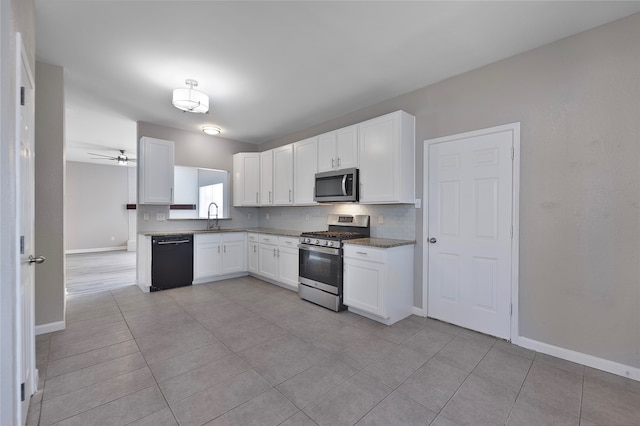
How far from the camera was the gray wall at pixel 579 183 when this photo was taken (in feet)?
6.82

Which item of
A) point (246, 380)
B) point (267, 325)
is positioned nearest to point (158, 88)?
point (267, 325)

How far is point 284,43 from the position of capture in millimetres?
2482

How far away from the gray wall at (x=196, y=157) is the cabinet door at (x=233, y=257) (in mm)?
756

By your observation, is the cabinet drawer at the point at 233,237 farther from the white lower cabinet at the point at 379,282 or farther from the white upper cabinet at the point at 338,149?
the white lower cabinet at the point at 379,282

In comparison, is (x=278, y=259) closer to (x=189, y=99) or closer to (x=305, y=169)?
(x=305, y=169)

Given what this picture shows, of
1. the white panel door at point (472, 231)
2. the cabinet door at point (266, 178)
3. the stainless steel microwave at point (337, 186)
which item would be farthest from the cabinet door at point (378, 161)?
the cabinet door at point (266, 178)

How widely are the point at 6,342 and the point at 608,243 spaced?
12.4ft

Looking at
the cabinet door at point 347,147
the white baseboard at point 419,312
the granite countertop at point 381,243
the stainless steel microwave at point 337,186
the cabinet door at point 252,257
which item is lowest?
the white baseboard at point 419,312

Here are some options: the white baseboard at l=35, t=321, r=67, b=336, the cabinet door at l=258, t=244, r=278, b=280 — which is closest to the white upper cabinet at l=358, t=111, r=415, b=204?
the cabinet door at l=258, t=244, r=278, b=280

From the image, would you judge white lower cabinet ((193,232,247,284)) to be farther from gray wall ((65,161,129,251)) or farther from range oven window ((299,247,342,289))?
gray wall ((65,161,129,251))

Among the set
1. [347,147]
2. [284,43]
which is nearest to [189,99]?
A: [284,43]

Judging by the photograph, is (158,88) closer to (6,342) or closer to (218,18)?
(218,18)

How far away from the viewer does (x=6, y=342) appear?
3.97ft

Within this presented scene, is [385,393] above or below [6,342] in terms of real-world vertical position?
below
